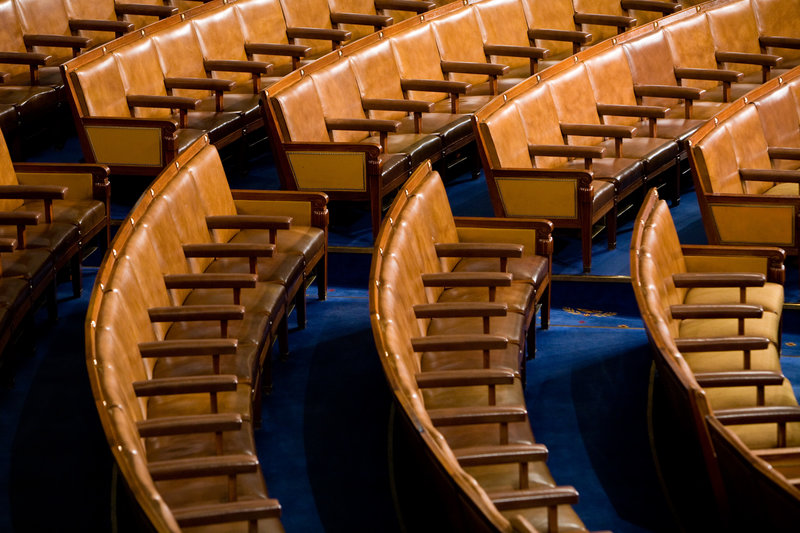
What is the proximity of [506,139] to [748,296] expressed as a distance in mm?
362

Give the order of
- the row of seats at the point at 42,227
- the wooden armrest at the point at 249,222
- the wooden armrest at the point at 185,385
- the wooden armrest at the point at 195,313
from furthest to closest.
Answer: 1. the wooden armrest at the point at 249,222
2. the row of seats at the point at 42,227
3. the wooden armrest at the point at 195,313
4. the wooden armrest at the point at 185,385

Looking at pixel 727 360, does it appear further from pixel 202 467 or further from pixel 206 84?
pixel 206 84

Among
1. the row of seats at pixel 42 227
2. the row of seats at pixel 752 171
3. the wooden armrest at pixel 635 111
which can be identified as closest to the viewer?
the row of seats at pixel 42 227

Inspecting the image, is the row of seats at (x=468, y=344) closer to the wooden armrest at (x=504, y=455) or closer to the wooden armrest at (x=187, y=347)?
the wooden armrest at (x=504, y=455)

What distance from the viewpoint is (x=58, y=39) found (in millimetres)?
1706

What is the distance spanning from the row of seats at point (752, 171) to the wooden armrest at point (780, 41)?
34 centimetres

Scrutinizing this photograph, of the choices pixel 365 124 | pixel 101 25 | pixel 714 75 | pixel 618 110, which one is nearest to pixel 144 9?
pixel 101 25

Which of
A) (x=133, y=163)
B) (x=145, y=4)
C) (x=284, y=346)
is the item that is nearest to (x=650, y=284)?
(x=284, y=346)

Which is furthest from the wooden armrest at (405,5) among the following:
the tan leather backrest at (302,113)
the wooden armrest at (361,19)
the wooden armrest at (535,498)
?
the wooden armrest at (535,498)

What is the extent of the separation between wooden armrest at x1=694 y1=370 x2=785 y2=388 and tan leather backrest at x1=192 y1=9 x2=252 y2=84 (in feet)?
3.15

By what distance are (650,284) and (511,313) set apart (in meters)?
0.15

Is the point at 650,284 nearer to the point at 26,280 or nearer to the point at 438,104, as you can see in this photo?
the point at 26,280

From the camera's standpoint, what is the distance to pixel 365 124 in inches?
60.4

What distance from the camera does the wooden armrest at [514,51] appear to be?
182cm
